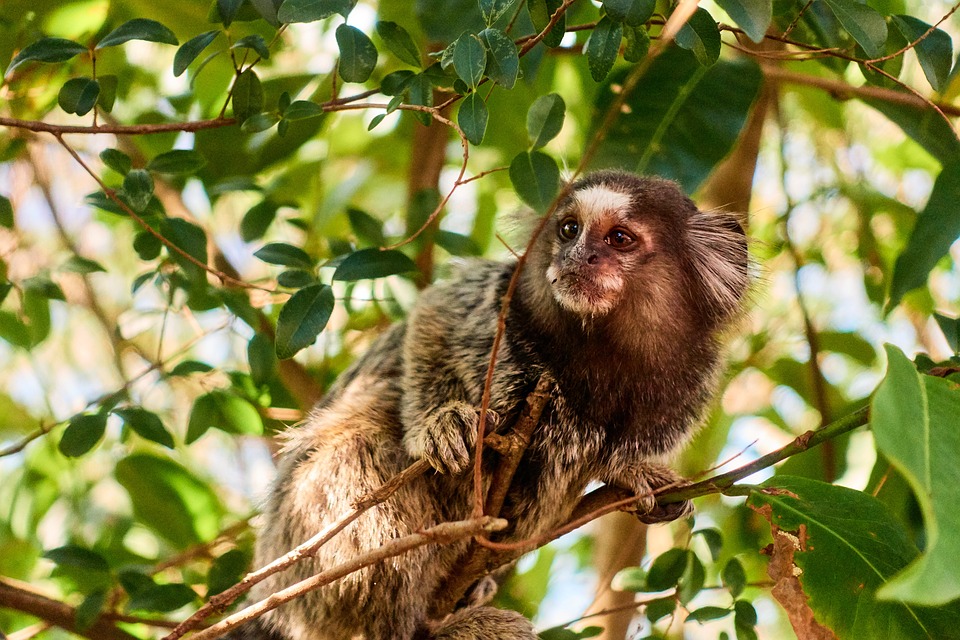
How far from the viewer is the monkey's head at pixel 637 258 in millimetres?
2086

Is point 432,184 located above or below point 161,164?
below

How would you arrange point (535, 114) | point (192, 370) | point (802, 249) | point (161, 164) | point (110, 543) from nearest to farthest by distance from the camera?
point (535, 114), point (161, 164), point (192, 370), point (110, 543), point (802, 249)

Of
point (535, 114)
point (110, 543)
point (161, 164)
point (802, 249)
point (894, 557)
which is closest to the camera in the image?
point (894, 557)

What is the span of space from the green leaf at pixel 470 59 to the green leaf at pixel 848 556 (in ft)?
3.08

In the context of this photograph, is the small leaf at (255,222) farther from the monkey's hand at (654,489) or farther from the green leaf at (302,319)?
the monkey's hand at (654,489)

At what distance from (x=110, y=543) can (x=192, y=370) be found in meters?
0.77

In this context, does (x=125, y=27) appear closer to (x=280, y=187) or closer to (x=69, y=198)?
(x=280, y=187)

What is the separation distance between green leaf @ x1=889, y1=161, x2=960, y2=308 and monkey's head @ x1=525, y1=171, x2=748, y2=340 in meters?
0.39

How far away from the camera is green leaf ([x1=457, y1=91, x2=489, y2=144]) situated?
167cm

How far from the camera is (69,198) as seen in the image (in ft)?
14.5

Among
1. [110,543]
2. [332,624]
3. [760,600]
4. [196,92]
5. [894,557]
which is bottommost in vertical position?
[760,600]

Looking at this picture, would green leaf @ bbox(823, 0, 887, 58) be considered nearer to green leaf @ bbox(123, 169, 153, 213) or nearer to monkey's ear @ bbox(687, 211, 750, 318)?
monkey's ear @ bbox(687, 211, 750, 318)

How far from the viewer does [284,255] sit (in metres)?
2.19

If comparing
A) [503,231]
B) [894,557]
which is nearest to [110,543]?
[503,231]
